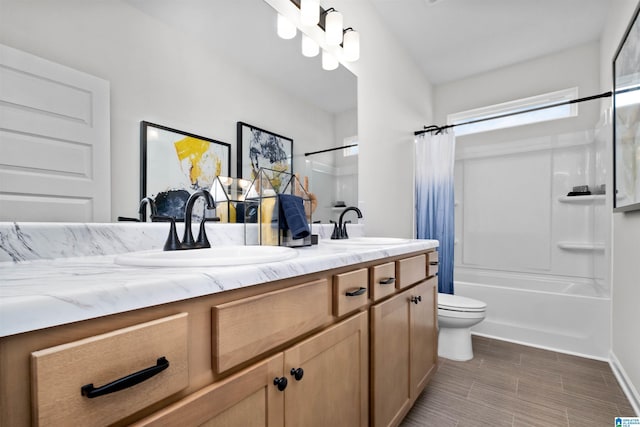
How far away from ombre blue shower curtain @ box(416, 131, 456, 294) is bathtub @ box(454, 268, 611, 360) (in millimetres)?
360

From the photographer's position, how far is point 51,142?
2.52 feet

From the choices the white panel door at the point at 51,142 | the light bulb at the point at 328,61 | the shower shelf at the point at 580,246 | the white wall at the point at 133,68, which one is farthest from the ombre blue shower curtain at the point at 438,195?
the white panel door at the point at 51,142

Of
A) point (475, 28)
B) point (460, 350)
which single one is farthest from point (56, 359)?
point (475, 28)

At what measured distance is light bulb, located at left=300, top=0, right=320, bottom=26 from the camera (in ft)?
5.27

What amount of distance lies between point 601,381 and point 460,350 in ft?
2.58

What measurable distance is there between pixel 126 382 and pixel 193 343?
0.41ft

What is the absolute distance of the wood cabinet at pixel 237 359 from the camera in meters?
0.38

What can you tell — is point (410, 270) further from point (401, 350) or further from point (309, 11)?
point (309, 11)

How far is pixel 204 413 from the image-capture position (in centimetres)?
55

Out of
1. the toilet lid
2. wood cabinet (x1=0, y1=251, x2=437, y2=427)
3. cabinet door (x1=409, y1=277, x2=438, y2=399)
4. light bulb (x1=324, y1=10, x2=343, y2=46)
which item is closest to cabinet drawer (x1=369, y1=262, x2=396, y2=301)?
wood cabinet (x1=0, y1=251, x2=437, y2=427)

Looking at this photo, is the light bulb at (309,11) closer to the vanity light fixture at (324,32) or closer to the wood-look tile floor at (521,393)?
the vanity light fixture at (324,32)

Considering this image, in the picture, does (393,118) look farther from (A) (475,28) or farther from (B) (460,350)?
(B) (460,350)

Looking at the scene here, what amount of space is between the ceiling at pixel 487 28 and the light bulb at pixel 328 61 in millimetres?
815

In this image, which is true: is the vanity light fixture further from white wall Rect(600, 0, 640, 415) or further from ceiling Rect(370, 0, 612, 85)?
white wall Rect(600, 0, 640, 415)
